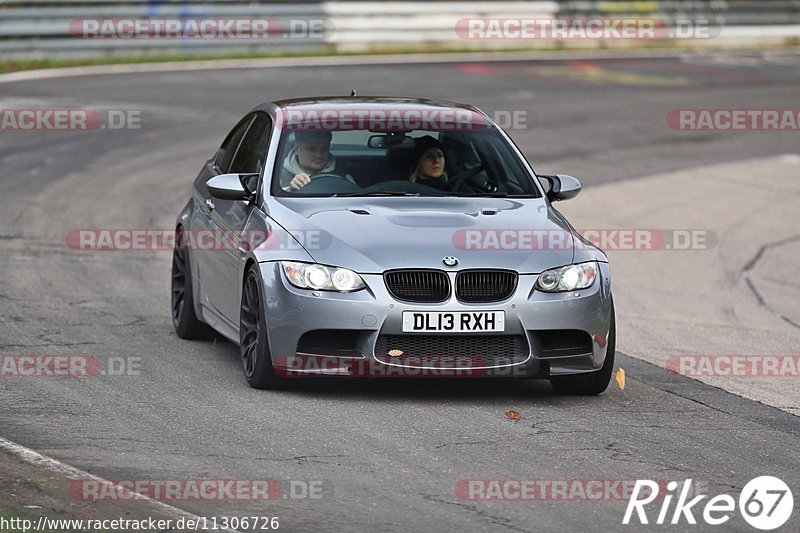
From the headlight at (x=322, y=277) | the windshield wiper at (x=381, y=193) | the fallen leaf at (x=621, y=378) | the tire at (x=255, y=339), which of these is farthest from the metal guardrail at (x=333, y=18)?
the headlight at (x=322, y=277)

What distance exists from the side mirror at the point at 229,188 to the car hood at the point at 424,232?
0.22m

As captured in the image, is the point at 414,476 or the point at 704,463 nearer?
the point at 414,476

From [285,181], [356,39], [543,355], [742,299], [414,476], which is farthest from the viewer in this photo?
[356,39]

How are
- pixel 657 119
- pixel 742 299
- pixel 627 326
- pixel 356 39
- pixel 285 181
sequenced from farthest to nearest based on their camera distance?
pixel 356 39, pixel 657 119, pixel 742 299, pixel 627 326, pixel 285 181

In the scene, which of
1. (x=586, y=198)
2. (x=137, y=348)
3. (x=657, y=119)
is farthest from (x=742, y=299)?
(x=657, y=119)

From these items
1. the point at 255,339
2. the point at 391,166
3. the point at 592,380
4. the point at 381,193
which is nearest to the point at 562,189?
Answer: the point at 391,166

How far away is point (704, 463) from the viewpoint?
7.44 metres

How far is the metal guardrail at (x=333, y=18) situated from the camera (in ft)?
93.8

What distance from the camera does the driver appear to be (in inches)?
378

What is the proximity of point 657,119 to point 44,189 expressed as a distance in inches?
444

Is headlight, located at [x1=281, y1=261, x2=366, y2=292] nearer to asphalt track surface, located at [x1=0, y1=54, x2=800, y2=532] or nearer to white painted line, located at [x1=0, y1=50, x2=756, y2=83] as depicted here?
asphalt track surface, located at [x1=0, y1=54, x2=800, y2=532]

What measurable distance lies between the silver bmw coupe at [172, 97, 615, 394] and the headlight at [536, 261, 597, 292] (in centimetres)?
1

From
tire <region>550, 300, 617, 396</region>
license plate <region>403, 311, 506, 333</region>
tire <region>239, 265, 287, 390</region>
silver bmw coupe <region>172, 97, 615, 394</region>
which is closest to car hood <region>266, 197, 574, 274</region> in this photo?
silver bmw coupe <region>172, 97, 615, 394</region>

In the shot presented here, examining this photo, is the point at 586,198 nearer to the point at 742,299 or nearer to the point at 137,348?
the point at 742,299
